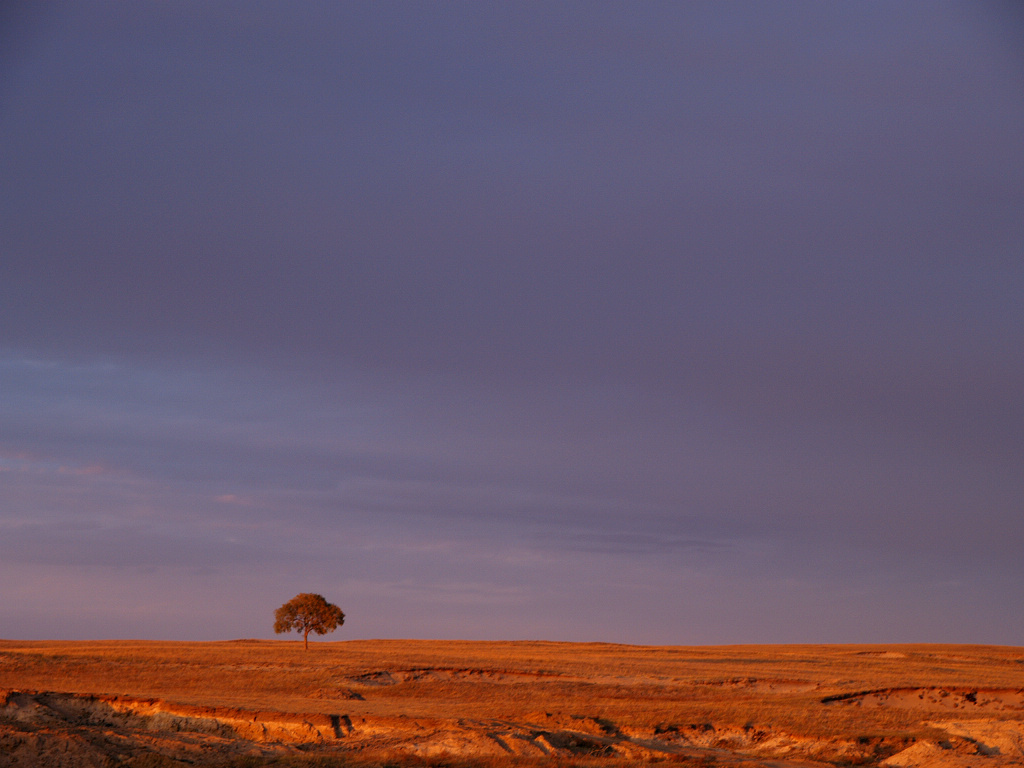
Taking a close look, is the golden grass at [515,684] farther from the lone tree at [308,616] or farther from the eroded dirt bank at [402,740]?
the lone tree at [308,616]

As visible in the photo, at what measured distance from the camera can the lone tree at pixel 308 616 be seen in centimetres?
7681

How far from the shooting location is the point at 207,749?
24.7 metres

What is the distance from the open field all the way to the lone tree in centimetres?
2212

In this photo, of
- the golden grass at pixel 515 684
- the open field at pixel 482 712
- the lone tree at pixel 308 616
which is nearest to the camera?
the open field at pixel 482 712

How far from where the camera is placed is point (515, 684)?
→ 43.2m

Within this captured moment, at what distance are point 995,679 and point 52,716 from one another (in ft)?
160

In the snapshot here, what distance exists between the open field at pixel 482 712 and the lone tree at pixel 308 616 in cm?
2212

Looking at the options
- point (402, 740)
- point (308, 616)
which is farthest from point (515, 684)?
point (308, 616)

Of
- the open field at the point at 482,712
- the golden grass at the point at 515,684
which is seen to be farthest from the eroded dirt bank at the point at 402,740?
the golden grass at the point at 515,684

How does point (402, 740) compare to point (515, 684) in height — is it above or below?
below

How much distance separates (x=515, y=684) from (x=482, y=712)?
980 centimetres

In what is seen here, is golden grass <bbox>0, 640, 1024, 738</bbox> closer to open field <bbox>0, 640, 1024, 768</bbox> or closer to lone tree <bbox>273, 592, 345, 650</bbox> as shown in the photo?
open field <bbox>0, 640, 1024, 768</bbox>

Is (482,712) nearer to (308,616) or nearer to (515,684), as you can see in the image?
(515,684)

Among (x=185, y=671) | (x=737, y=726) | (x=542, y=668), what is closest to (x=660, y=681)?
(x=542, y=668)
